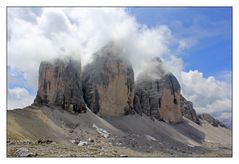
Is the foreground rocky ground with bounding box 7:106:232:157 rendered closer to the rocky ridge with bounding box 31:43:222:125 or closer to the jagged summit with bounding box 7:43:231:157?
the jagged summit with bounding box 7:43:231:157

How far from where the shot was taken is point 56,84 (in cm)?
4747

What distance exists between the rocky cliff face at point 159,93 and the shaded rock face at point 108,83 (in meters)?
8.94

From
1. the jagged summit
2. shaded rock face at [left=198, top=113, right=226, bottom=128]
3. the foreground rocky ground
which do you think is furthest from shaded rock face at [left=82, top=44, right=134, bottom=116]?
shaded rock face at [left=198, top=113, right=226, bottom=128]

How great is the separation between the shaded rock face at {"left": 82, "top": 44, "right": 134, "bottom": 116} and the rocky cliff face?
894cm

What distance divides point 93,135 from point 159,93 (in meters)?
30.5

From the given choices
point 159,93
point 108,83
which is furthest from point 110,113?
point 159,93

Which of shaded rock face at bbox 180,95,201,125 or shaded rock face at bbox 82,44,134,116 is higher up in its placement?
shaded rock face at bbox 82,44,134,116

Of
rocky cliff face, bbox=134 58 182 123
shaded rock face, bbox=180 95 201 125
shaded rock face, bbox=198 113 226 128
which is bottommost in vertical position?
shaded rock face, bbox=198 113 226 128

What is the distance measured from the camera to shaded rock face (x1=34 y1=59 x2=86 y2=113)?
47000 millimetres

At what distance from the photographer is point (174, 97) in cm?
7312

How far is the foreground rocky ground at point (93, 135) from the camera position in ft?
100
